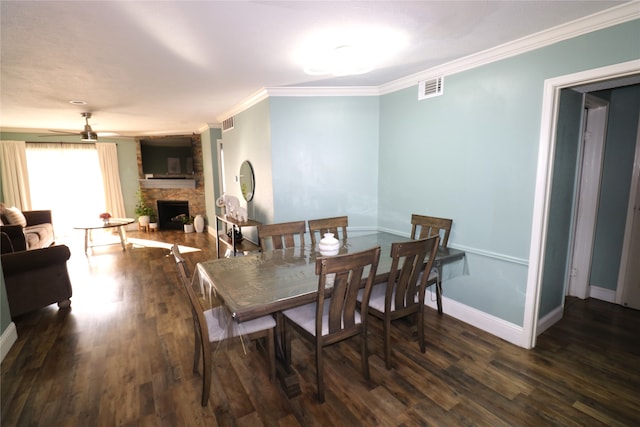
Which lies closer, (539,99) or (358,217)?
(539,99)

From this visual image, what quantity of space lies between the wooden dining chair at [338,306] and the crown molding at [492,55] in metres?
1.97

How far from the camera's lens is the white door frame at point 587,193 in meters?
3.07

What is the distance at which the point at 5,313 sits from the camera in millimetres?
2518

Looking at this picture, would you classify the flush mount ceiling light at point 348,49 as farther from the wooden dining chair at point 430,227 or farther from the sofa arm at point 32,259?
the sofa arm at point 32,259

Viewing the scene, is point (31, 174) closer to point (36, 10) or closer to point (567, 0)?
point (36, 10)

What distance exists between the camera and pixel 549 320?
272cm

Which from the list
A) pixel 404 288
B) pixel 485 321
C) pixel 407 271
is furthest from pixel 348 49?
pixel 485 321

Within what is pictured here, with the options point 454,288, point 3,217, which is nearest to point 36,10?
point 454,288

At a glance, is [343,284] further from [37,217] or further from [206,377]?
[37,217]

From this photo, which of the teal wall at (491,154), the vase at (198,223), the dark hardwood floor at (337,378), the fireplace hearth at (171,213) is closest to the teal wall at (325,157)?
the teal wall at (491,154)

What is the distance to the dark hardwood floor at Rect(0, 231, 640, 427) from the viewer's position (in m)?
1.77

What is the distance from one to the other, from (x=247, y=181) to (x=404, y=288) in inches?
123

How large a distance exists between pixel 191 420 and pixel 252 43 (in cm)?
258

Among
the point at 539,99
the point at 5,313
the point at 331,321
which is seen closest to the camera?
the point at 331,321
